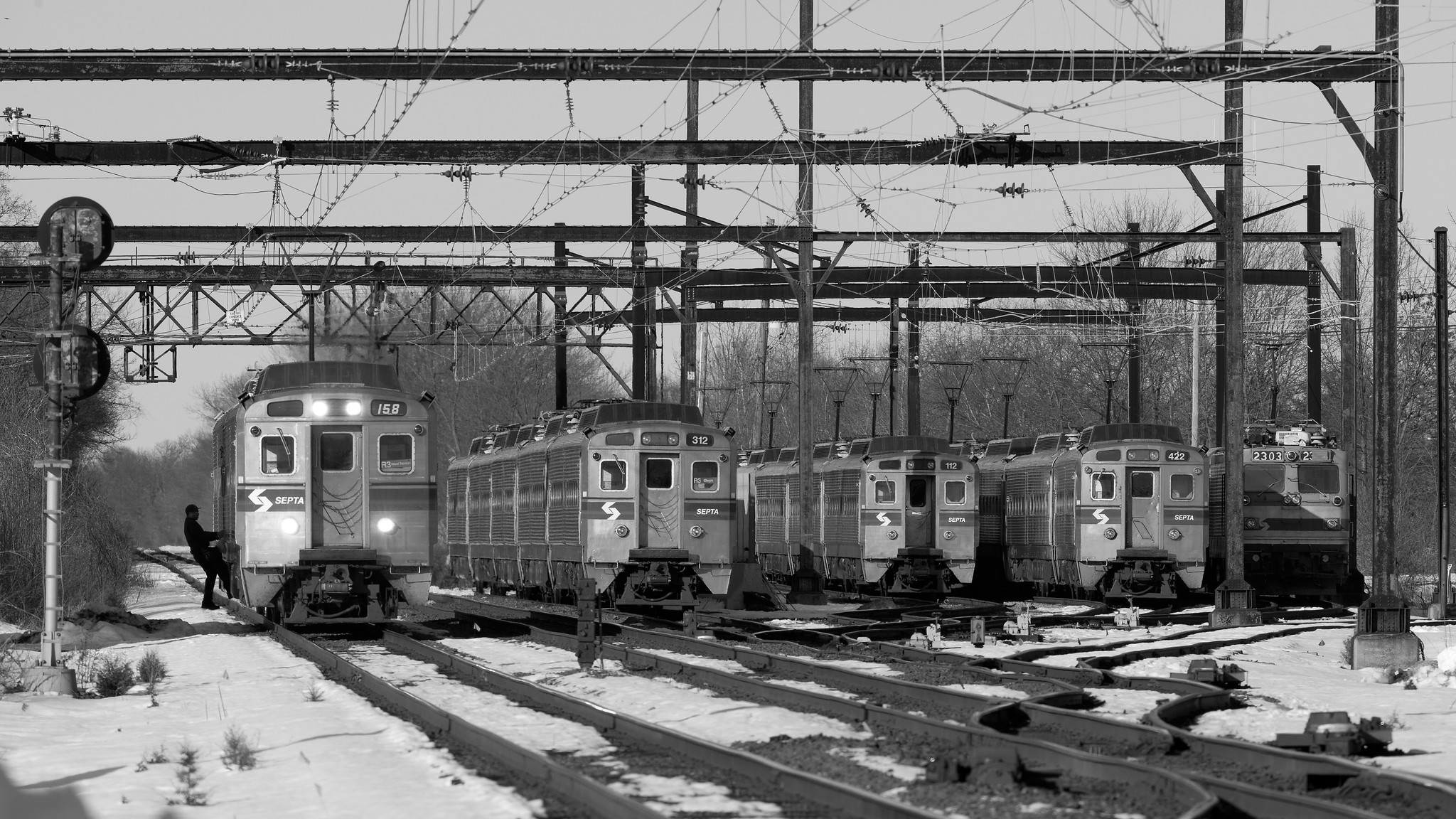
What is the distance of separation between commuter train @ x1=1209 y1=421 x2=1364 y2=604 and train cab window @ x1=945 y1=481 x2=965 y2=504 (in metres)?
4.92

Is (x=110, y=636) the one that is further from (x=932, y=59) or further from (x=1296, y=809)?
(x=1296, y=809)

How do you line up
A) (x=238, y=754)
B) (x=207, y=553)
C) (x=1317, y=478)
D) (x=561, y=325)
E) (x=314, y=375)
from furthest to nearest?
(x=561, y=325), (x=1317, y=478), (x=207, y=553), (x=314, y=375), (x=238, y=754)

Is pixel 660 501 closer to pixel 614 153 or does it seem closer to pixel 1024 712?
pixel 614 153

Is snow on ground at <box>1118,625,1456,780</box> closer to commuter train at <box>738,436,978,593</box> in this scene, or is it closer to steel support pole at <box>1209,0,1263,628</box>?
steel support pole at <box>1209,0,1263,628</box>

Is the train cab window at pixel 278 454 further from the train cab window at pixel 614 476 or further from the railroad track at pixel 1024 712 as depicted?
the train cab window at pixel 614 476

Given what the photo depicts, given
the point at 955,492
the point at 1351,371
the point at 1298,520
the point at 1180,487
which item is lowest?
the point at 1298,520

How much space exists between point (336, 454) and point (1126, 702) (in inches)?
436

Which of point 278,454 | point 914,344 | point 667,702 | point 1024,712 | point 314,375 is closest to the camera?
point 1024,712

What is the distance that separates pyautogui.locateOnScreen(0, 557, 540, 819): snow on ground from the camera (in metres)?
9.27

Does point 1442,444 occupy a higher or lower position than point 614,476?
higher

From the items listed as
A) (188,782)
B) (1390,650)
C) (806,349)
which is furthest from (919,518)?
(188,782)

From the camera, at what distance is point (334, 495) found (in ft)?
71.0

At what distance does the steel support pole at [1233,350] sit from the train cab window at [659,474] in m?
7.89

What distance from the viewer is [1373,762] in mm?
10570
